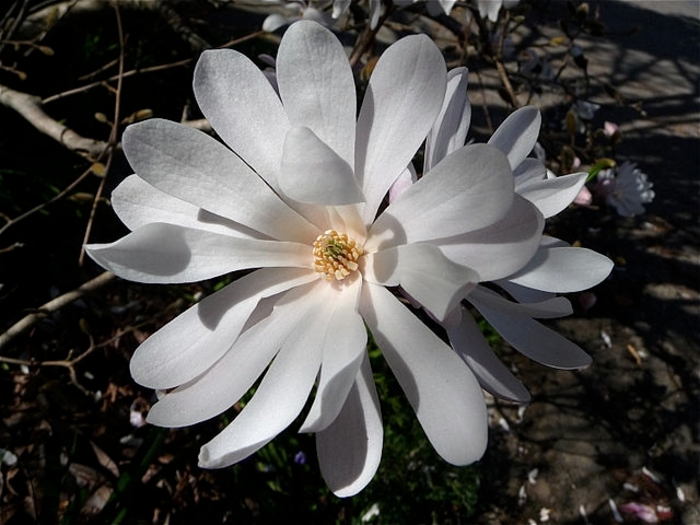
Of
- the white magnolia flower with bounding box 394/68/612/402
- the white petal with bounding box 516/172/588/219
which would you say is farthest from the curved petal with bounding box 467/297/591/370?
the white petal with bounding box 516/172/588/219

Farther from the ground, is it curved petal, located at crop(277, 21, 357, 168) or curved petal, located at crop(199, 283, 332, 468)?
curved petal, located at crop(277, 21, 357, 168)

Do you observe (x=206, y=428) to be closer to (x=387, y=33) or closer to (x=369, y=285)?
(x=369, y=285)

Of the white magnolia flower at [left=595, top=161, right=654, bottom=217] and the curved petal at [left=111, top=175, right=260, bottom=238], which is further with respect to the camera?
the white magnolia flower at [left=595, top=161, right=654, bottom=217]

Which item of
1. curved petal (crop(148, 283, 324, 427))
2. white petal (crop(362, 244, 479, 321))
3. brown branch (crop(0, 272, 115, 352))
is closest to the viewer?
white petal (crop(362, 244, 479, 321))

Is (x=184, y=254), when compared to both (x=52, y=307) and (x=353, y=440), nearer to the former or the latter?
(x=353, y=440)

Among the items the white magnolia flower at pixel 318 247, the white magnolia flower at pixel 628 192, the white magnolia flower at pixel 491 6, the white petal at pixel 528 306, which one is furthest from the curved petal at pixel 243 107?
the white magnolia flower at pixel 628 192

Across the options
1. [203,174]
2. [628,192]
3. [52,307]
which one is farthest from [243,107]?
[628,192]

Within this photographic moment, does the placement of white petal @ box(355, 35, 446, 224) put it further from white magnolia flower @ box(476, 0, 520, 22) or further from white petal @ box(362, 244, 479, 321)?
white magnolia flower @ box(476, 0, 520, 22)
